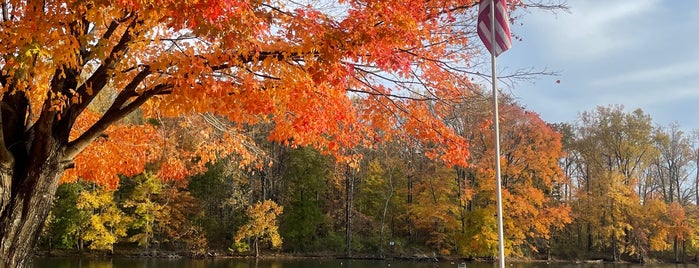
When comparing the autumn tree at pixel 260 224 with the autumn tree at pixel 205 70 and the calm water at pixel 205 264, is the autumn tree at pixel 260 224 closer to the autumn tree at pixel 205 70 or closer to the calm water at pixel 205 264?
the calm water at pixel 205 264

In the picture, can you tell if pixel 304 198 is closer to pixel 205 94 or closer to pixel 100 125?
pixel 100 125

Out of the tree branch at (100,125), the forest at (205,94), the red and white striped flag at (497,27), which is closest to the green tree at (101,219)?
the forest at (205,94)

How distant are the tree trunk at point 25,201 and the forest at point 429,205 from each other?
21003mm

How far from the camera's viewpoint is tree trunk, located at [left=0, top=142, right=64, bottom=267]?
554 centimetres

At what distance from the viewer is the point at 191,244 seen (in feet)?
113

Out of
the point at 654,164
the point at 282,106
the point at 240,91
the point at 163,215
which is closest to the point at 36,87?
the point at 240,91

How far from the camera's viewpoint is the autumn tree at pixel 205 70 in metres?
4.58

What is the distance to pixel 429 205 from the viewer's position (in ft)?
105

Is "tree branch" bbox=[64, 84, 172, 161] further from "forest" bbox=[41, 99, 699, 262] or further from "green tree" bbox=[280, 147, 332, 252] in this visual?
"green tree" bbox=[280, 147, 332, 252]

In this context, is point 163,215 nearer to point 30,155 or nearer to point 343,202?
point 343,202

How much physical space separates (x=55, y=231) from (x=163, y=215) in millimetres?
6155

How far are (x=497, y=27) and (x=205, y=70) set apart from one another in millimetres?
3486

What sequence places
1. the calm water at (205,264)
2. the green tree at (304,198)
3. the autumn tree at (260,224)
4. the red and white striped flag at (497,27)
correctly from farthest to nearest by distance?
the green tree at (304,198)
the autumn tree at (260,224)
the calm water at (205,264)
the red and white striped flag at (497,27)

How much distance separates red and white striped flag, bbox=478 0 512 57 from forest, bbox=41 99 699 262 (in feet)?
66.1
